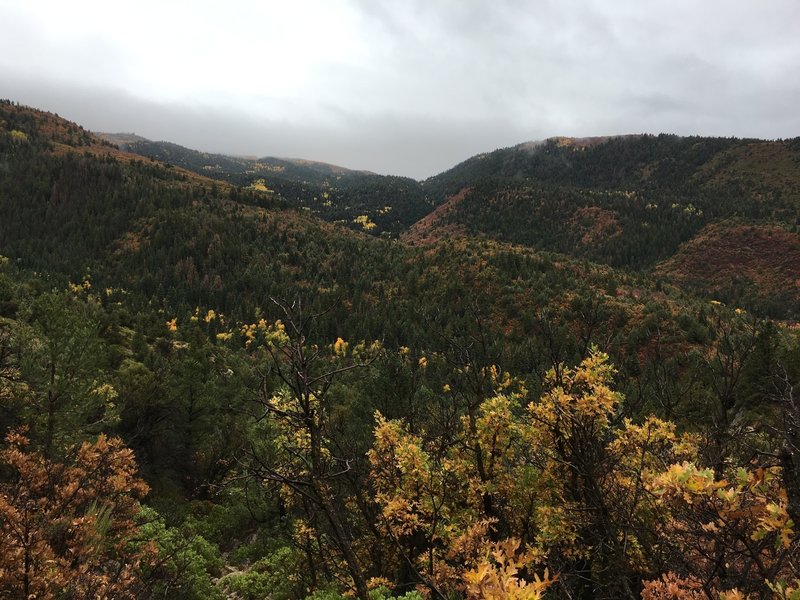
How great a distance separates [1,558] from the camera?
8.33 metres

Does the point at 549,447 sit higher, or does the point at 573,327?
the point at 549,447

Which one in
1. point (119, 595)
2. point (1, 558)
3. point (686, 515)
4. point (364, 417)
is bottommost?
point (364, 417)

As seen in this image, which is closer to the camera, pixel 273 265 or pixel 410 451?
pixel 410 451

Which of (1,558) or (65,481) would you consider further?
(65,481)

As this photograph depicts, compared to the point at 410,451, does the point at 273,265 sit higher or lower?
lower

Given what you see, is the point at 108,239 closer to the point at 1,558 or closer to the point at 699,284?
the point at 1,558

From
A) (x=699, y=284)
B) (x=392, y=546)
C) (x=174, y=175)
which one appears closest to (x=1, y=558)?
(x=392, y=546)

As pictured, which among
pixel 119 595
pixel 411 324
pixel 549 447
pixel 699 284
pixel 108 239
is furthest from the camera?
pixel 108 239

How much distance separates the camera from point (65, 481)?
1234 cm

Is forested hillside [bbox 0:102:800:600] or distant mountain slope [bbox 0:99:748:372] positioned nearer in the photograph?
forested hillside [bbox 0:102:800:600]

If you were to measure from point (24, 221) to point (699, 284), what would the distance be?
204948 mm

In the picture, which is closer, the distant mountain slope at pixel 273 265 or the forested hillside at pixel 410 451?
the forested hillside at pixel 410 451

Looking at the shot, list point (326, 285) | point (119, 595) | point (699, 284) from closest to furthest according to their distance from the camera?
point (119, 595)
point (326, 285)
point (699, 284)

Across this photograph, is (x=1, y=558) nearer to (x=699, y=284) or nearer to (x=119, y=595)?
(x=119, y=595)
